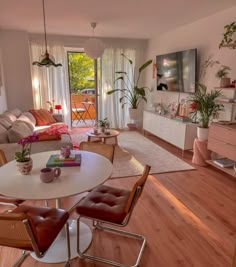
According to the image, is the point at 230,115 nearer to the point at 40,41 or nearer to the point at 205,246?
the point at 205,246

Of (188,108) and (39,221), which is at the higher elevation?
(188,108)

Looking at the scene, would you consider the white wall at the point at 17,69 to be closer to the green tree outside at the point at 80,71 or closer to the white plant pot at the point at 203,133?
the green tree outside at the point at 80,71

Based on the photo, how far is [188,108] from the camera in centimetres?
465

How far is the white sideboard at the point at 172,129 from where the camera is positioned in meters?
4.16

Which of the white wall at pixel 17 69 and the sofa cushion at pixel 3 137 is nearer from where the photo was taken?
the sofa cushion at pixel 3 137

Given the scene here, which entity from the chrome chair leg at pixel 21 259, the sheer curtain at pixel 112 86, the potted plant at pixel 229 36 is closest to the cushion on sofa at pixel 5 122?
the chrome chair leg at pixel 21 259

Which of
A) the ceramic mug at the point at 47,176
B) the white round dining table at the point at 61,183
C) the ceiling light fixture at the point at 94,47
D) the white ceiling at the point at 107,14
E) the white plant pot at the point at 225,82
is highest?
the white ceiling at the point at 107,14

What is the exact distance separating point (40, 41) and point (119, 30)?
203 cm

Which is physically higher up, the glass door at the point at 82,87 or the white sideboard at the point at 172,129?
the glass door at the point at 82,87

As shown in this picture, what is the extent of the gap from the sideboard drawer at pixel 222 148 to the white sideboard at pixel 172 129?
708mm

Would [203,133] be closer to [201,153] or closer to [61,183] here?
[201,153]

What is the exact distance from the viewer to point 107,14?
3887mm

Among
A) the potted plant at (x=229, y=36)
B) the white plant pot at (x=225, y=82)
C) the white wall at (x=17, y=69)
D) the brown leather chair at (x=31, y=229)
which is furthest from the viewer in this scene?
the white wall at (x=17, y=69)

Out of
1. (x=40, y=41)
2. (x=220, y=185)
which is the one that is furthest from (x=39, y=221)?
(x=40, y=41)
